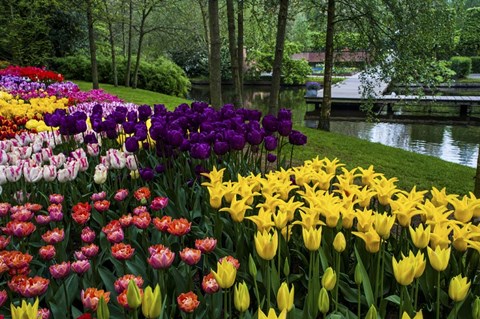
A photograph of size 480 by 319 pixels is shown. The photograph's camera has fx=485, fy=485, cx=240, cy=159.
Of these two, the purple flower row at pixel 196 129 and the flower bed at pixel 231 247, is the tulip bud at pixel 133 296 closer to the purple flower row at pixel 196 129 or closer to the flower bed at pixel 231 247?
the flower bed at pixel 231 247

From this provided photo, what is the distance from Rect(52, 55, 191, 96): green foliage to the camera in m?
24.1

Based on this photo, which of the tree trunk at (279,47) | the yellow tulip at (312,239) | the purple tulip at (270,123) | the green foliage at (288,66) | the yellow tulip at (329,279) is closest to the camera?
the yellow tulip at (329,279)

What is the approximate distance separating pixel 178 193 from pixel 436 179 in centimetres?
576

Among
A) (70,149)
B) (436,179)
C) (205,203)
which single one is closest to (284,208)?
(205,203)

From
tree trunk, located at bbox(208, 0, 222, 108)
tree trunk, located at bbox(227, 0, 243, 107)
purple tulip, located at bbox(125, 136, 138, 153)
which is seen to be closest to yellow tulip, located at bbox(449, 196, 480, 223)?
purple tulip, located at bbox(125, 136, 138, 153)

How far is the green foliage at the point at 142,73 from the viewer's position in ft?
78.9

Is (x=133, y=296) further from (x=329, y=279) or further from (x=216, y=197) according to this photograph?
(x=216, y=197)

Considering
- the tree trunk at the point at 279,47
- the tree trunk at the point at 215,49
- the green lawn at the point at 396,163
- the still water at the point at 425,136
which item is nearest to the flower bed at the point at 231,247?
the tree trunk at the point at 215,49

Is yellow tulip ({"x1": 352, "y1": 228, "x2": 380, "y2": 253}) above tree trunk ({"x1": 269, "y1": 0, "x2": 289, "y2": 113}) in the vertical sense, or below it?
below

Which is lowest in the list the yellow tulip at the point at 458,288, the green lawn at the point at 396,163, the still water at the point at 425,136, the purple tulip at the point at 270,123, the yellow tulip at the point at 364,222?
the still water at the point at 425,136

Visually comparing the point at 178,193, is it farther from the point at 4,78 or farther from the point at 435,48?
the point at 4,78

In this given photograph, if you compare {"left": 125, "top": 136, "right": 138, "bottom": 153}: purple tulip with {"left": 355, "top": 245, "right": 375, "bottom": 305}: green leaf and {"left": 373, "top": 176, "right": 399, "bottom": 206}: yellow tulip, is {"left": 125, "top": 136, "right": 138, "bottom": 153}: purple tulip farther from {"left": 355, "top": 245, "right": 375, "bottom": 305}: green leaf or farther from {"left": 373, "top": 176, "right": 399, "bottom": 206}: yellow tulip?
{"left": 355, "top": 245, "right": 375, "bottom": 305}: green leaf

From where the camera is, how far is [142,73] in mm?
26422

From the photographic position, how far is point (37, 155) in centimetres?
367
